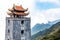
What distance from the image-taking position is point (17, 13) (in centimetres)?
2841

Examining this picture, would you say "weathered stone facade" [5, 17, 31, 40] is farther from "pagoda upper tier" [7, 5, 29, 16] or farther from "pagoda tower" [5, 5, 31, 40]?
"pagoda upper tier" [7, 5, 29, 16]

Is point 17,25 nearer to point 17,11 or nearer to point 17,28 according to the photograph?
point 17,28

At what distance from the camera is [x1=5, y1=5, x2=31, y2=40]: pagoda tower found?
90.0ft

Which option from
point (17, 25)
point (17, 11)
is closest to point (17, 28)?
point (17, 25)

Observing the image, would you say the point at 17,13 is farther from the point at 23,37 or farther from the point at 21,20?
the point at 23,37

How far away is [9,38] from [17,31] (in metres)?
1.56

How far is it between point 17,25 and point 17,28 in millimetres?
385

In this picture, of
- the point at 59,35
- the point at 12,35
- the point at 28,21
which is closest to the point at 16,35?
the point at 12,35

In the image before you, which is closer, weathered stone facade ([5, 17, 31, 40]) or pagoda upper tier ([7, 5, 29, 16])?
weathered stone facade ([5, 17, 31, 40])

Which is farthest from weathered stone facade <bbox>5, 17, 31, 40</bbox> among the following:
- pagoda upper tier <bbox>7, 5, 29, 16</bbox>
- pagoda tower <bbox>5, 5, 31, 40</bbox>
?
pagoda upper tier <bbox>7, 5, 29, 16</bbox>

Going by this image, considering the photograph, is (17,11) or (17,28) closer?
(17,28)

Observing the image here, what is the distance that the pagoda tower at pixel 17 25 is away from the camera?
Answer: 27.4 meters

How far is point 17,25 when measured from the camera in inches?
1085

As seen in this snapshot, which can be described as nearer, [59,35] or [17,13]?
[17,13]
